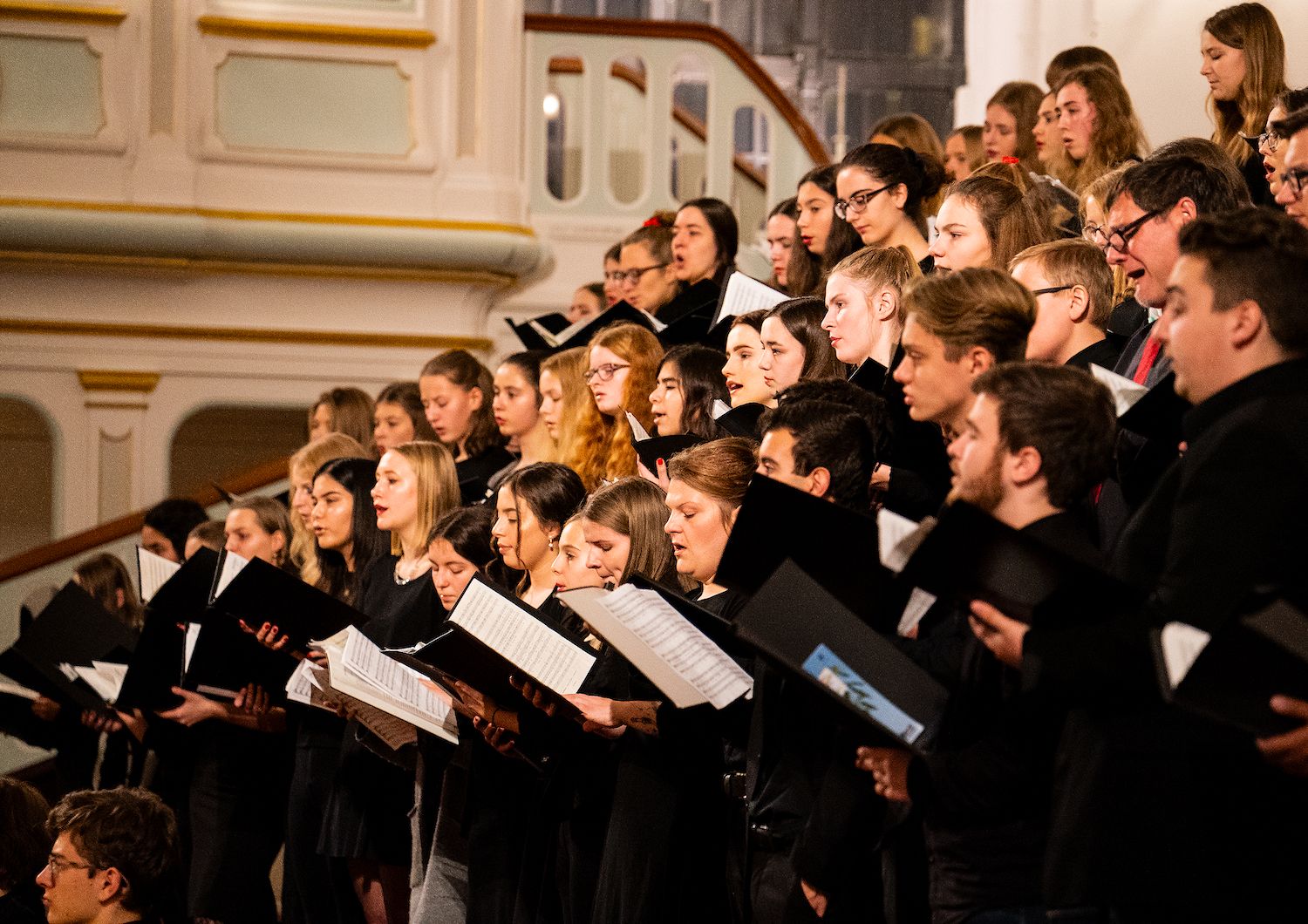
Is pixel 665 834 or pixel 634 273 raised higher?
pixel 634 273

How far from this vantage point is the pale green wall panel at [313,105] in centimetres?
713

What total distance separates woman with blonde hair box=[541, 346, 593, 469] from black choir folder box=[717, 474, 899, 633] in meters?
1.95

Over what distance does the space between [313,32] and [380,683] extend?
168 inches

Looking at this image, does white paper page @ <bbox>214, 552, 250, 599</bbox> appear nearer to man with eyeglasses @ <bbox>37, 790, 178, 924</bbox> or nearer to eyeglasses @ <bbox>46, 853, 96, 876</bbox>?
man with eyeglasses @ <bbox>37, 790, 178, 924</bbox>

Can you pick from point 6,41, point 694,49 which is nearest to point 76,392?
point 6,41

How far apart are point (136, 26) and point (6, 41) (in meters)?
0.51

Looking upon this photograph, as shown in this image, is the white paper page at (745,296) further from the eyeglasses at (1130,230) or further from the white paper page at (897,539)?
the white paper page at (897,539)

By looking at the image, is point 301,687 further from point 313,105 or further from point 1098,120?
point 313,105

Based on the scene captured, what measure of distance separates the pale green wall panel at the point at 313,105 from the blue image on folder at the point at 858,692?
5.29 m

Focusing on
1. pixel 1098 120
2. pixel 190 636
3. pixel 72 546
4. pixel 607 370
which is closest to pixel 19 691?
pixel 72 546

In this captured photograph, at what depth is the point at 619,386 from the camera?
4301mm

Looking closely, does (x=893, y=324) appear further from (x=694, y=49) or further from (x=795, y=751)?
(x=694, y=49)

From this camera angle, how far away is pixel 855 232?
4.62 metres

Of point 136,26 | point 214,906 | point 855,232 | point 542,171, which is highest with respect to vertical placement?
point 136,26
